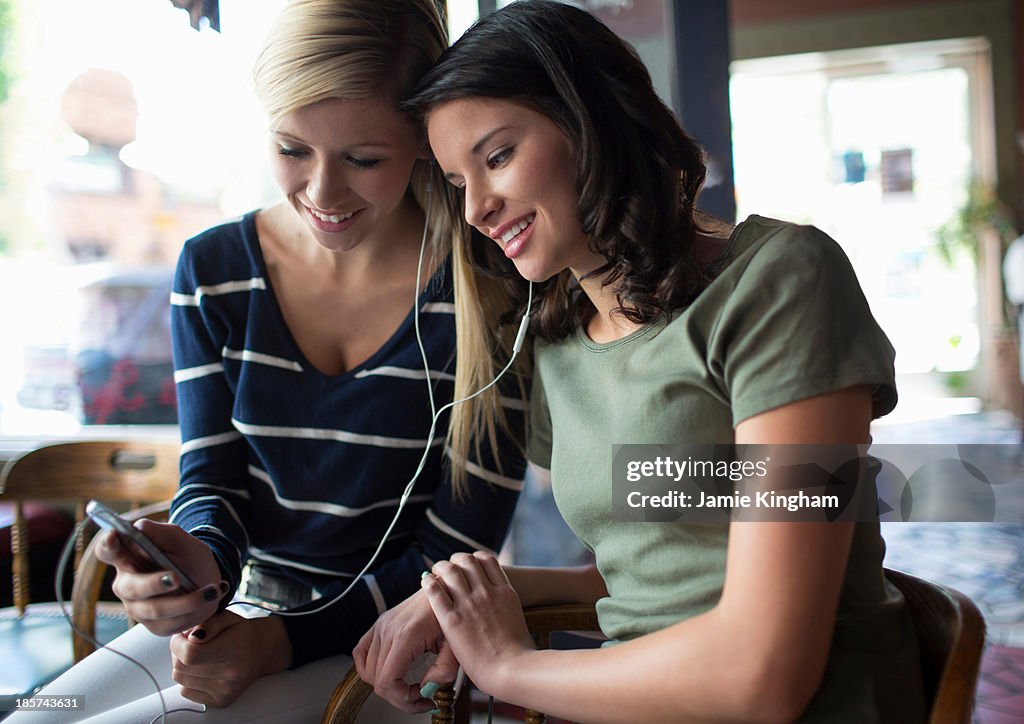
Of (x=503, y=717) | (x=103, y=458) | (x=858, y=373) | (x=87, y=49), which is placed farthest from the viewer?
(x=87, y=49)

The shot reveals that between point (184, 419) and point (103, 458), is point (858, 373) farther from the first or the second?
point (103, 458)

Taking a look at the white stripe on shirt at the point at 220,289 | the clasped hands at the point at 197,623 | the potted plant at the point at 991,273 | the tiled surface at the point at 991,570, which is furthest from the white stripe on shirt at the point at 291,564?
the potted plant at the point at 991,273

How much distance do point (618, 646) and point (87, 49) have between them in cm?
303

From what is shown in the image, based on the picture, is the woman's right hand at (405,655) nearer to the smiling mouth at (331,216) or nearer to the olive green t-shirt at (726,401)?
the olive green t-shirt at (726,401)

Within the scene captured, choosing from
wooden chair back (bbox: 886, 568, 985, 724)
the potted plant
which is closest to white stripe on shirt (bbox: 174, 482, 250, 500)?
wooden chair back (bbox: 886, 568, 985, 724)

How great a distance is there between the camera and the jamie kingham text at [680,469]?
833 mm

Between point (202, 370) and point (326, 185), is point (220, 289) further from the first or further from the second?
point (326, 185)

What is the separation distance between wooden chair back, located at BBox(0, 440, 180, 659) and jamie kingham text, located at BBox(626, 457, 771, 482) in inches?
45.3

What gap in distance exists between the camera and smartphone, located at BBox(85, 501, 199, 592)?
861 millimetres

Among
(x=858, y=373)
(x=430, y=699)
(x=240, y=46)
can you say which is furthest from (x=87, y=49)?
(x=858, y=373)

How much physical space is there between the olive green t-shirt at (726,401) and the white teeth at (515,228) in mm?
155

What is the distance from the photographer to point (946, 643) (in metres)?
0.82

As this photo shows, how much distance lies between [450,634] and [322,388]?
441 mm

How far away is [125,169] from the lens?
310 centimetres
